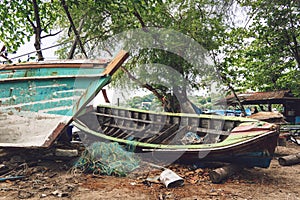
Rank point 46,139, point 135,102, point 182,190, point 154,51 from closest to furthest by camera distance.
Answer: point 182,190 → point 46,139 → point 154,51 → point 135,102

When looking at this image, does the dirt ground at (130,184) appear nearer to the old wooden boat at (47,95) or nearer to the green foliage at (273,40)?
the old wooden boat at (47,95)

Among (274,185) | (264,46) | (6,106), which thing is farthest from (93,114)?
(264,46)

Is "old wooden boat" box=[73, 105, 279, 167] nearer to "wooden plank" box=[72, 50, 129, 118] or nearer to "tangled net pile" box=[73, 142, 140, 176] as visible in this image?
"tangled net pile" box=[73, 142, 140, 176]

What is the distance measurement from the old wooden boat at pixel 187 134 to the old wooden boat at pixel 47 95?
4.87 ft

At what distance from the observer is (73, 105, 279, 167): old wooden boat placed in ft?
15.4

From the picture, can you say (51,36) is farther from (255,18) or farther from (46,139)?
(255,18)

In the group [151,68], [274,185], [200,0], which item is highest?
[200,0]

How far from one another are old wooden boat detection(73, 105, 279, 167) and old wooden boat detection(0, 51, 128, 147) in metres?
1.48

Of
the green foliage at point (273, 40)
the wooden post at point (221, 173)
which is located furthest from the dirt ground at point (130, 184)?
the green foliage at point (273, 40)

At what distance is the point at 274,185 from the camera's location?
15.1 ft

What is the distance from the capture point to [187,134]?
6.38m

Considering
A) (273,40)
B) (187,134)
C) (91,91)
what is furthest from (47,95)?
(273,40)

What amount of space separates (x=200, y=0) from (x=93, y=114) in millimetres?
6587

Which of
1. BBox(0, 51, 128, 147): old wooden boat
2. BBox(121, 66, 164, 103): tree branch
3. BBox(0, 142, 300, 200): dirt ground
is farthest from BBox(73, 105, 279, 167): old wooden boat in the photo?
BBox(121, 66, 164, 103): tree branch
